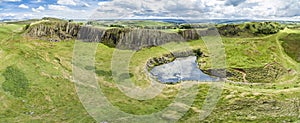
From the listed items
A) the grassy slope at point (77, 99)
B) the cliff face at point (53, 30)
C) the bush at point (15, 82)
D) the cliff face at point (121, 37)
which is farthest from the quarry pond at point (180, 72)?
the cliff face at point (53, 30)

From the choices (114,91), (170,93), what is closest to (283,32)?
(170,93)

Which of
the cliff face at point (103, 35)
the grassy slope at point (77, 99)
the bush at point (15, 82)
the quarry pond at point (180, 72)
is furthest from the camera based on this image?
the cliff face at point (103, 35)

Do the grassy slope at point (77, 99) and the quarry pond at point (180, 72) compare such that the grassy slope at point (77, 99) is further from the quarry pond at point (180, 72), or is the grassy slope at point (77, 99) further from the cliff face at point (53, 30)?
the cliff face at point (53, 30)

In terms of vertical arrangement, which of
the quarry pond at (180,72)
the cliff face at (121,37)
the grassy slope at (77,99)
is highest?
the cliff face at (121,37)

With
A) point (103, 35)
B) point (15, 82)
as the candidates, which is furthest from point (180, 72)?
point (15, 82)

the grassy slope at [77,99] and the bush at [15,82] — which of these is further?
the bush at [15,82]

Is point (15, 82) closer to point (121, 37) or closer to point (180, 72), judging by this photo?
point (180, 72)

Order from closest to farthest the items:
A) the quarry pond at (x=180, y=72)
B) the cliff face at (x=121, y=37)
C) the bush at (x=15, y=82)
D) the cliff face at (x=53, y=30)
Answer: the bush at (x=15, y=82) → the quarry pond at (x=180, y=72) → the cliff face at (x=53, y=30) → the cliff face at (x=121, y=37)
